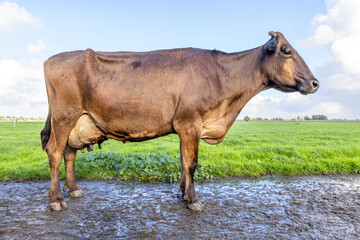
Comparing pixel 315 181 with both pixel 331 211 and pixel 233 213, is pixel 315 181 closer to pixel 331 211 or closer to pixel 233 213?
pixel 331 211

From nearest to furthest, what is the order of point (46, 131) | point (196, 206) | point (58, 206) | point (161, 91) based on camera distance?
point (196, 206) < point (58, 206) < point (161, 91) < point (46, 131)

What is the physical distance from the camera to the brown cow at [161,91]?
4.96m

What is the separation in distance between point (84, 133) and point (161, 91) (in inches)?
71.0

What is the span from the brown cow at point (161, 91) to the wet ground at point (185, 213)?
18.1 inches

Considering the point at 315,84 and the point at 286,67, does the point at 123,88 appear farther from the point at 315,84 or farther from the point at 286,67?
the point at 315,84

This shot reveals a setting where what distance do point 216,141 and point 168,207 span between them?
1669mm

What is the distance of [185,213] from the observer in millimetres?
4504

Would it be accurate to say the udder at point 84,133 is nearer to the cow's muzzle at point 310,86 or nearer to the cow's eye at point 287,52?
the cow's eye at point 287,52

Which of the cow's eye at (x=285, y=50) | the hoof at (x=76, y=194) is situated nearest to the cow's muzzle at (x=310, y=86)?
the cow's eye at (x=285, y=50)

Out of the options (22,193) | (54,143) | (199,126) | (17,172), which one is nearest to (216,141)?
(199,126)

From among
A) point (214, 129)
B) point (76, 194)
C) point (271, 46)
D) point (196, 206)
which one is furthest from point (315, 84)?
point (76, 194)

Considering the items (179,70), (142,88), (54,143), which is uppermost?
(179,70)

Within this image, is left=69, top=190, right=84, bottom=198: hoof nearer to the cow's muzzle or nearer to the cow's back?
the cow's back

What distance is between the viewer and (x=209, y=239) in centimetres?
359
